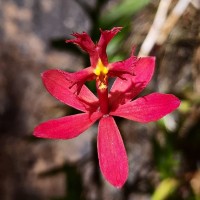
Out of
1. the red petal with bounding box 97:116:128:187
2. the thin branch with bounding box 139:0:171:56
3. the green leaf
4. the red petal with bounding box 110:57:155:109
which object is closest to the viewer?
the red petal with bounding box 97:116:128:187

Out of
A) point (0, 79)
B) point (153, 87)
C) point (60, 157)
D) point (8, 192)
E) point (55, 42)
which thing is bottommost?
point (8, 192)

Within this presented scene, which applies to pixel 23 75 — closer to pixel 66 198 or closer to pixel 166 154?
pixel 66 198

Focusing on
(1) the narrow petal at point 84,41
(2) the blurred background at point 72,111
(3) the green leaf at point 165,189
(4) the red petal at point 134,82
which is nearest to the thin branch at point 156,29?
(2) the blurred background at point 72,111

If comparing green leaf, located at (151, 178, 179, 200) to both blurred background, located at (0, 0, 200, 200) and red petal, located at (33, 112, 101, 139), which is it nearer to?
blurred background, located at (0, 0, 200, 200)

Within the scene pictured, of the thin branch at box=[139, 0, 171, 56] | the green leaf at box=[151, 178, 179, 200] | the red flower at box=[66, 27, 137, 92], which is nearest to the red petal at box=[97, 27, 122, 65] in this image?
the red flower at box=[66, 27, 137, 92]

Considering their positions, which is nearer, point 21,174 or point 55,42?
point 55,42

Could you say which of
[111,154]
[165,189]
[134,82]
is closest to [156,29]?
[134,82]

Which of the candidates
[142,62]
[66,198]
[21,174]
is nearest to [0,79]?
[21,174]
